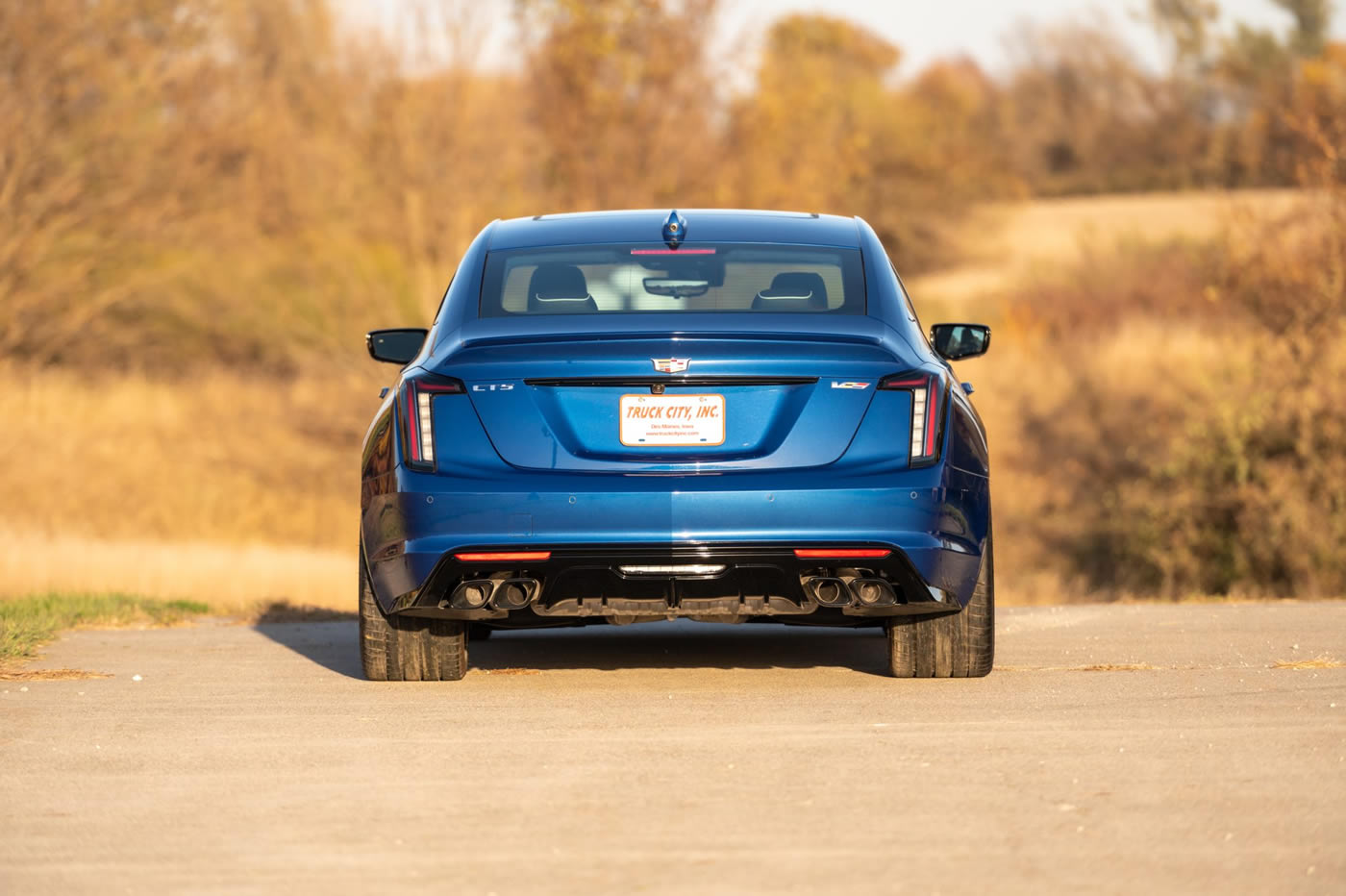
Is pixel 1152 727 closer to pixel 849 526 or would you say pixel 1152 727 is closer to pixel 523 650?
pixel 849 526

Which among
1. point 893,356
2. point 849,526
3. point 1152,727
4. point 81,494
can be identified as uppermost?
point 893,356

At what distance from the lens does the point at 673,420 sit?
21.9 ft

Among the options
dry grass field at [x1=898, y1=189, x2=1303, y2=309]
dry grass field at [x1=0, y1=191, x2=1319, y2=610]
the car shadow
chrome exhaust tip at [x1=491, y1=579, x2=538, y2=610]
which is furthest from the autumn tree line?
chrome exhaust tip at [x1=491, y1=579, x2=538, y2=610]

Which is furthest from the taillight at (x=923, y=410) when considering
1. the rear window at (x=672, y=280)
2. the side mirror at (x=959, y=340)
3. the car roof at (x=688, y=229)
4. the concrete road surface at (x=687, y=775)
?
the side mirror at (x=959, y=340)

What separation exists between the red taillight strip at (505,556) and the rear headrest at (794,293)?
1.25m

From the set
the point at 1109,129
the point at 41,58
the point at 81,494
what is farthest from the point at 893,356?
the point at 1109,129

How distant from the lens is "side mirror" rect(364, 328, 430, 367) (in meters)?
7.96

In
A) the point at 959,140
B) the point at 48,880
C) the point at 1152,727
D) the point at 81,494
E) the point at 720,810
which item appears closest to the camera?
the point at 48,880

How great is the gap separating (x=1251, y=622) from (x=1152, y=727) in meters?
3.35

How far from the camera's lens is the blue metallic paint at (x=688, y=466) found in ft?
21.6

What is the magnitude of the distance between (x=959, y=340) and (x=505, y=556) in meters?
2.30

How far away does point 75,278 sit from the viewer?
31203 mm

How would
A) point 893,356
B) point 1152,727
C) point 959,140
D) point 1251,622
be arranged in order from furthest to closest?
point 959,140, point 1251,622, point 893,356, point 1152,727

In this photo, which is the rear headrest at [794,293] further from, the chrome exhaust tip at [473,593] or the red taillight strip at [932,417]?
the chrome exhaust tip at [473,593]
